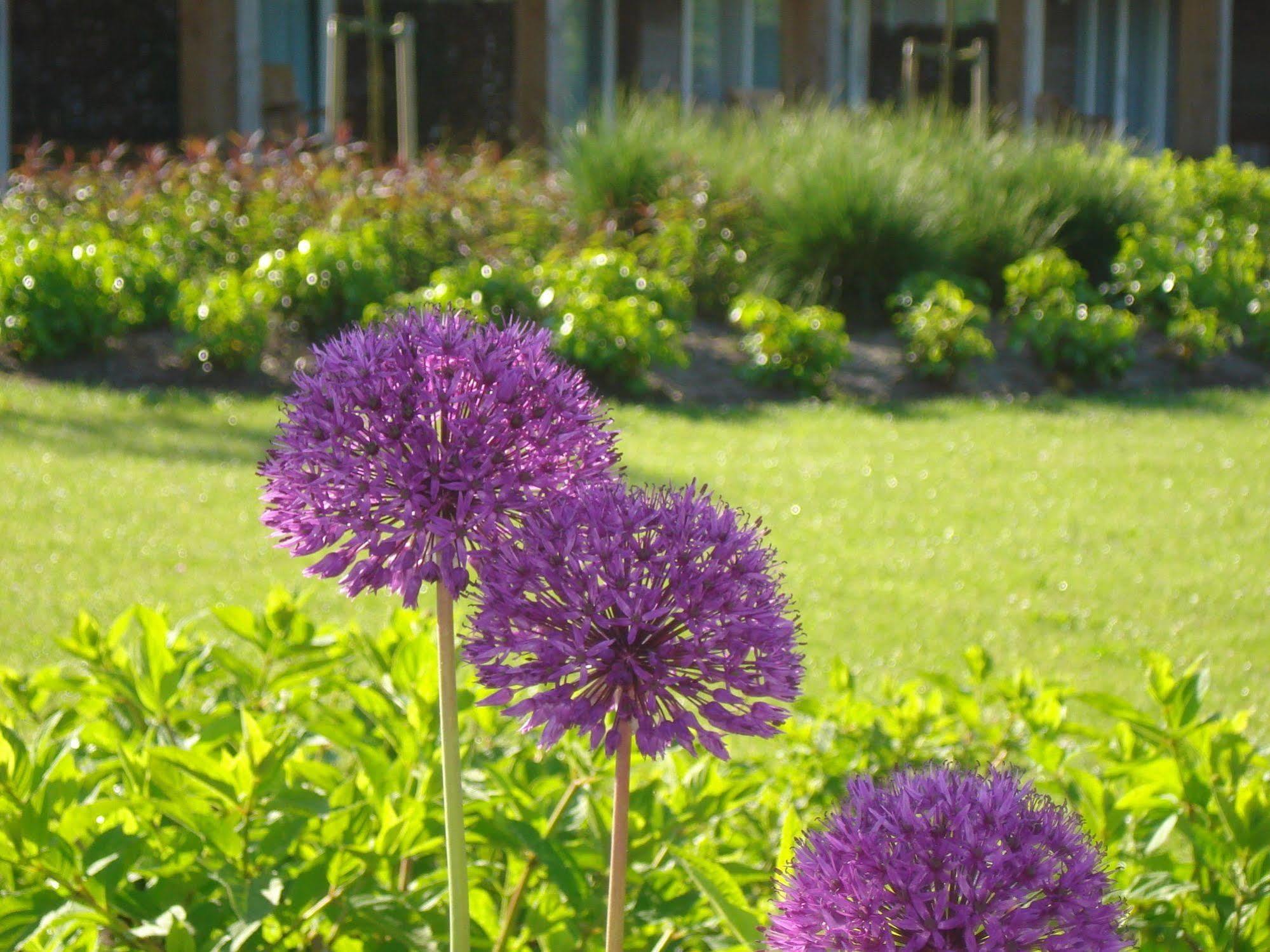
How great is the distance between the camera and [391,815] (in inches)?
73.5

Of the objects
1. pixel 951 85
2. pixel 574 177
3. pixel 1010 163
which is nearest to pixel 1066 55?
pixel 951 85

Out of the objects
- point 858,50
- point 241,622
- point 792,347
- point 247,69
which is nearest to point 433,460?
point 241,622

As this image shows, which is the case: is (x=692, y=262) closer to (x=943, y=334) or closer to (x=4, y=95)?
(x=943, y=334)

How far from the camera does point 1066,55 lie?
22.3 meters

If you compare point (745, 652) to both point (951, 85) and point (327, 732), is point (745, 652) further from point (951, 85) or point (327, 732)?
point (951, 85)

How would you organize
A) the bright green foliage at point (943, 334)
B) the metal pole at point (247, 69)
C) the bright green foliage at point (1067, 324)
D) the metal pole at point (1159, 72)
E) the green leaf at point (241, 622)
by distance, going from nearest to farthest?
the green leaf at point (241, 622), the bright green foliage at point (943, 334), the bright green foliage at point (1067, 324), the metal pole at point (247, 69), the metal pole at point (1159, 72)

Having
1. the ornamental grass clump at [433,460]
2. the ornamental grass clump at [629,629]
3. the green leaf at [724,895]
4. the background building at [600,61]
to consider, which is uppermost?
the background building at [600,61]

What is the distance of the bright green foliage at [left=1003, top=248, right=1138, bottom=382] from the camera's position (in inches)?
389

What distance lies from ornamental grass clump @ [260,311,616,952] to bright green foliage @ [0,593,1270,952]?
440 millimetres

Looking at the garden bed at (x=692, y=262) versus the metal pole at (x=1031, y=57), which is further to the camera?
the metal pole at (x=1031, y=57)

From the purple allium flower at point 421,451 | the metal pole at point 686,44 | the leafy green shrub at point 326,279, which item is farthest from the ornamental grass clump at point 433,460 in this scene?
the metal pole at point 686,44

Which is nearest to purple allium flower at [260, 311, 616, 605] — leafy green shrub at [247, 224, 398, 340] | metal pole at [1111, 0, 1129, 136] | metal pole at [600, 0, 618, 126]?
Answer: leafy green shrub at [247, 224, 398, 340]

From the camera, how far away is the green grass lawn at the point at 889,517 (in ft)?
16.6

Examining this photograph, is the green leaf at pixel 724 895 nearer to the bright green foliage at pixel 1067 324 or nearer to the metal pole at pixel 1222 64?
the bright green foliage at pixel 1067 324
